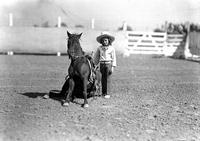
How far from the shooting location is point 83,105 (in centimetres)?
874

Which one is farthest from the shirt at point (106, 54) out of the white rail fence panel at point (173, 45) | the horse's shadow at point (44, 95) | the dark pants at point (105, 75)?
the white rail fence panel at point (173, 45)

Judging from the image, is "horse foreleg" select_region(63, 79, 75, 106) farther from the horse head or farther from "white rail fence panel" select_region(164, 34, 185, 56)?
"white rail fence panel" select_region(164, 34, 185, 56)

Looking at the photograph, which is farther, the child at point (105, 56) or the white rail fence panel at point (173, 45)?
the white rail fence panel at point (173, 45)

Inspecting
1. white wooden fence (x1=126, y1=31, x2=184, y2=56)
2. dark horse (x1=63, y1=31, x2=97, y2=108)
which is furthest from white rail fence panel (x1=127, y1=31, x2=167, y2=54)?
dark horse (x1=63, y1=31, x2=97, y2=108)

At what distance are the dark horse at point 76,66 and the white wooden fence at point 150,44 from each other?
2019 cm

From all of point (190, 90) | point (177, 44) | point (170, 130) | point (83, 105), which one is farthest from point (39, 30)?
point (170, 130)

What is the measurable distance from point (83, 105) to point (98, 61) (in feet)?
5.60

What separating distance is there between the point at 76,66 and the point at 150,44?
838 inches

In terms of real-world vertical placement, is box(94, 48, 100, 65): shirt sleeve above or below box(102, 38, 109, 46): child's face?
below

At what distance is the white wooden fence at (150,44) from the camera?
2930cm

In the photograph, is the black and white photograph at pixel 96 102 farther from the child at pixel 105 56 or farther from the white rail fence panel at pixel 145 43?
the white rail fence panel at pixel 145 43

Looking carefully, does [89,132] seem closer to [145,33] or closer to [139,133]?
[139,133]

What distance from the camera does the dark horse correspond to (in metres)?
8.66

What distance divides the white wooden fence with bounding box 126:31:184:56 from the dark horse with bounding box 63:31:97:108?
66.2 feet
